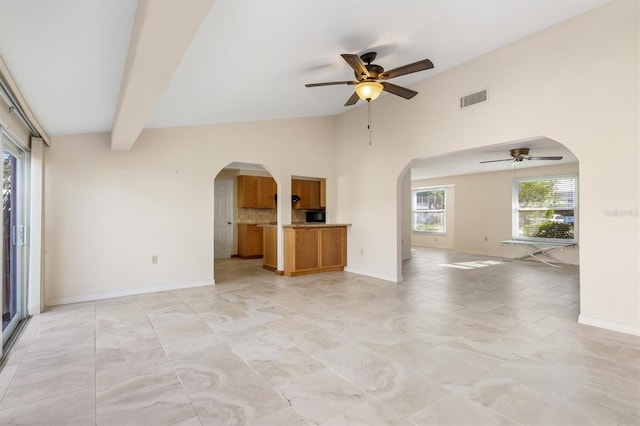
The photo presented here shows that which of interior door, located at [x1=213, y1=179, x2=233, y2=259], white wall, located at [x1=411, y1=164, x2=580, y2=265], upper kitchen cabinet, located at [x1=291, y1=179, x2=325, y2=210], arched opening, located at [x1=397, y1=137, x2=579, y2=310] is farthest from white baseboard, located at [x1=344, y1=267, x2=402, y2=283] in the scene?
white wall, located at [x1=411, y1=164, x2=580, y2=265]

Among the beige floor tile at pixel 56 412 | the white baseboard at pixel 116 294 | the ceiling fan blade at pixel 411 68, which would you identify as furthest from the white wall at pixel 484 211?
the beige floor tile at pixel 56 412

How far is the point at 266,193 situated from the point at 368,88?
555 cm

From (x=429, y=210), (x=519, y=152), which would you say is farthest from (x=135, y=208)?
(x=429, y=210)

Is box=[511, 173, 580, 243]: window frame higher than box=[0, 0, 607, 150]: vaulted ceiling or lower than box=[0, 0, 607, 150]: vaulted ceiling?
lower

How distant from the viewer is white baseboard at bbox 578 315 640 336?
9.89ft

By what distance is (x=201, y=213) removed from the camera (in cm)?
505

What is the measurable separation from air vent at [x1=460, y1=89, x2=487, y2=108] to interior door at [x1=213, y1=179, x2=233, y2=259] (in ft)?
20.1

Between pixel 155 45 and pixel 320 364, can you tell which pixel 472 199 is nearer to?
pixel 320 364

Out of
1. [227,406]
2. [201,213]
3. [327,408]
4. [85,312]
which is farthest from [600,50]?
[85,312]

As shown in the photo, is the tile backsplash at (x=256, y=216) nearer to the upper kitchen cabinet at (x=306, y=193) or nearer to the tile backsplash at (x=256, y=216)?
the tile backsplash at (x=256, y=216)

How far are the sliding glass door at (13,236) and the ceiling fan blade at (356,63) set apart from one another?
125 inches

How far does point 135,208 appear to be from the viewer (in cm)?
455

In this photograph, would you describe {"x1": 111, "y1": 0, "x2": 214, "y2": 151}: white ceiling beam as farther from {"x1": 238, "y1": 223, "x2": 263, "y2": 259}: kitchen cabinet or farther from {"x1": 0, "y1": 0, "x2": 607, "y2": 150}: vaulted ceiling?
{"x1": 238, "y1": 223, "x2": 263, "y2": 259}: kitchen cabinet

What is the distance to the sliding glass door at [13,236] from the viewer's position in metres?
3.16
